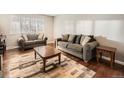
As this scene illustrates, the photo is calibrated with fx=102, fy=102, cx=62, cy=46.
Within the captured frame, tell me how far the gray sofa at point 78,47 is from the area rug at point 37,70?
0.23 m

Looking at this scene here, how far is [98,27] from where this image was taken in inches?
54.6

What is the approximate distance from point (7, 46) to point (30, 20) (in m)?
0.47

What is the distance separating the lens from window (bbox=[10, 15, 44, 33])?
52.0 inches

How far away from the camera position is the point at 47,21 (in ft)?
4.66

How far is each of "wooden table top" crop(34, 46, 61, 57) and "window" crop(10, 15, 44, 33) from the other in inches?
10.4

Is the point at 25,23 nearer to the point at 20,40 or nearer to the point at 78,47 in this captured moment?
the point at 20,40

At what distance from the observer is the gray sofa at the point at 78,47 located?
1530mm

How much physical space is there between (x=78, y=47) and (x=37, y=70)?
0.77 meters

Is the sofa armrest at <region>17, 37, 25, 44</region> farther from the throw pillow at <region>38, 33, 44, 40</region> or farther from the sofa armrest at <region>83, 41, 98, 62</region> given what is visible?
the sofa armrest at <region>83, 41, 98, 62</region>

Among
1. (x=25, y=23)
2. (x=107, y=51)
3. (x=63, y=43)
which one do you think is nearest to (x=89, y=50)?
(x=107, y=51)

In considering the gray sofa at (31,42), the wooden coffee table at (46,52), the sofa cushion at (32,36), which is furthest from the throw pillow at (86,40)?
the sofa cushion at (32,36)
